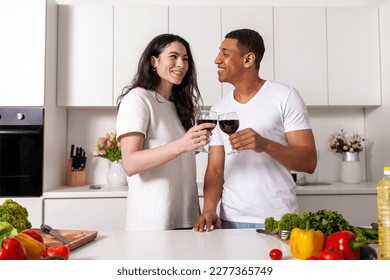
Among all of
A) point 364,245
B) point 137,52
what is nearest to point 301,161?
point 364,245

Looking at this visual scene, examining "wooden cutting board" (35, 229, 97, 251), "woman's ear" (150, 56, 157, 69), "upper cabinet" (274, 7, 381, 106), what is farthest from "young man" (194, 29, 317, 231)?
"upper cabinet" (274, 7, 381, 106)

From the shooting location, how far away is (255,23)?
3.25m

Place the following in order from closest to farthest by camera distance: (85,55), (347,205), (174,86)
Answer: (174,86) < (347,205) < (85,55)

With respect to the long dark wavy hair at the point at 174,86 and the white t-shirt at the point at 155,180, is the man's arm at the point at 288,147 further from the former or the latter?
the long dark wavy hair at the point at 174,86

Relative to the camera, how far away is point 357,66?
130 inches

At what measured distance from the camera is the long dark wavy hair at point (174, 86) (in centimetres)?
197

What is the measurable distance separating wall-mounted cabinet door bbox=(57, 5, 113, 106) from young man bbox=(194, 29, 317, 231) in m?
1.51

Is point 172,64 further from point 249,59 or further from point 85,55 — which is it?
point 85,55

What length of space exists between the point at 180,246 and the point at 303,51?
7.86 ft

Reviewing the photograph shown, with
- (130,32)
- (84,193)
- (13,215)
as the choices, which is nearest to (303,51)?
(130,32)

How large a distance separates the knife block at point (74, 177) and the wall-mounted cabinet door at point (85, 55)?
54 cm
